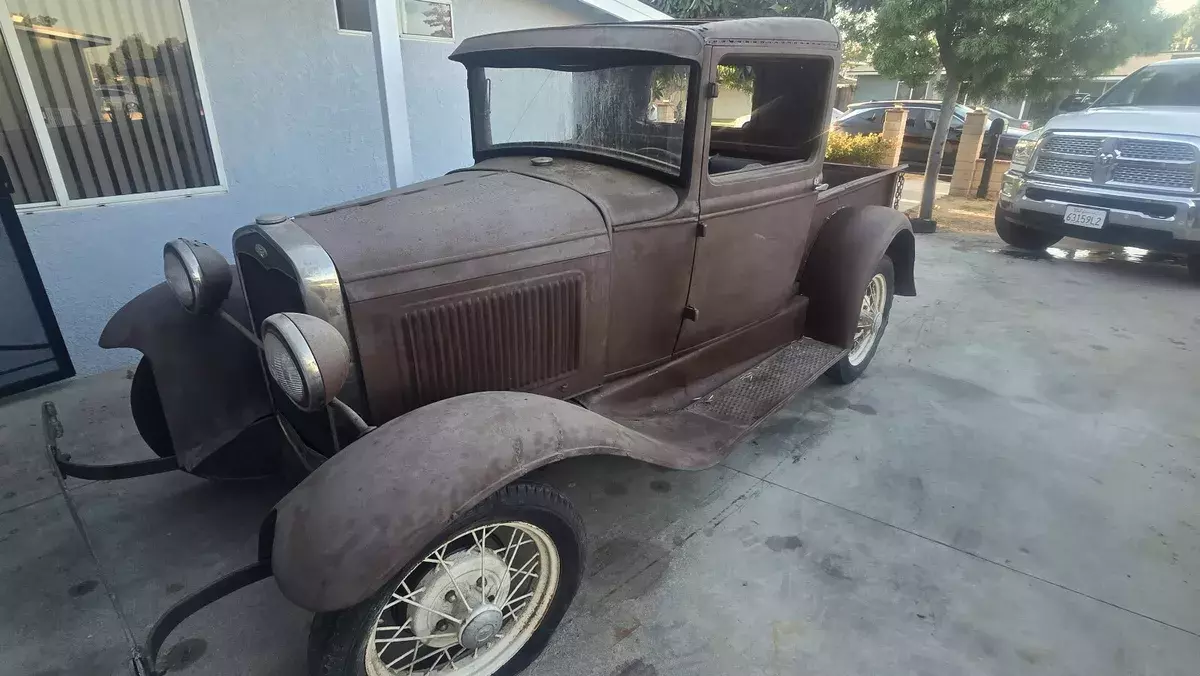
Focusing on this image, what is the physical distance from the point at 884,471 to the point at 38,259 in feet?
16.3

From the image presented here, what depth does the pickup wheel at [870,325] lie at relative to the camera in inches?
162

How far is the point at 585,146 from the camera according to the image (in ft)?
9.67

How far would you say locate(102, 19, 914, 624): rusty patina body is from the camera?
5.74 ft

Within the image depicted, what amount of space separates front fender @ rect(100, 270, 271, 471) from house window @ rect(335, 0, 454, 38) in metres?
3.07

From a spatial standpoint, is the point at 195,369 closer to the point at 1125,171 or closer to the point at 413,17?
the point at 413,17

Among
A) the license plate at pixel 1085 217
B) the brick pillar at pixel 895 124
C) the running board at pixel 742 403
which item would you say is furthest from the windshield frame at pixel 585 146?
the brick pillar at pixel 895 124

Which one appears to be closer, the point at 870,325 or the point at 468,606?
the point at 468,606

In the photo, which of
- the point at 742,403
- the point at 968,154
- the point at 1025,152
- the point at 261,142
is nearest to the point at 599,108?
the point at 742,403

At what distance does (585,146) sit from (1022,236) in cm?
653

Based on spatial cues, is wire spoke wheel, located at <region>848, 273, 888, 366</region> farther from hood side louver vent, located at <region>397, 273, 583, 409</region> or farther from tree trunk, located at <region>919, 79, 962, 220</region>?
tree trunk, located at <region>919, 79, 962, 220</region>

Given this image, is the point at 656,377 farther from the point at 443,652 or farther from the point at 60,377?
the point at 60,377

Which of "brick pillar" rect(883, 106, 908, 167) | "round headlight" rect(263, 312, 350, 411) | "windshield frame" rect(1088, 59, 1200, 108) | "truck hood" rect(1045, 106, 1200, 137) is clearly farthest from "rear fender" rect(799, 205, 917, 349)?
"brick pillar" rect(883, 106, 908, 167)

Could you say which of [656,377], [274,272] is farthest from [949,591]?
[274,272]

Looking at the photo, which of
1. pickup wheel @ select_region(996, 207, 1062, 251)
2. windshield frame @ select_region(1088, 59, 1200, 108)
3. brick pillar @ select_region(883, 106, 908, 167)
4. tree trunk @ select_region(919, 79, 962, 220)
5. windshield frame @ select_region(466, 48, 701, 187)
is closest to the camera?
windshield frame @ select_region(466, 48, 701, 187)
